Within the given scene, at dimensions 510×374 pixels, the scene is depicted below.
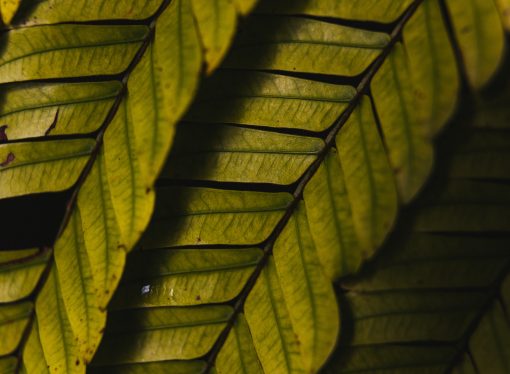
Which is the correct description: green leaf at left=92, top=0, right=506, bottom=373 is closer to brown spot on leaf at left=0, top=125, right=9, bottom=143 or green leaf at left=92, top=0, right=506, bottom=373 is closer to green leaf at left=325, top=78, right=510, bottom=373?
green leaf at left=325, top=78, right=510, bottom=373

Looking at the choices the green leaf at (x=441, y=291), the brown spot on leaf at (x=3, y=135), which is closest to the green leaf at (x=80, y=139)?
the brown spot on leaf at (x=3, y=135)

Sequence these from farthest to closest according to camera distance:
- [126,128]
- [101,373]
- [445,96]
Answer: [101,373]
[126,128]
[445,96]

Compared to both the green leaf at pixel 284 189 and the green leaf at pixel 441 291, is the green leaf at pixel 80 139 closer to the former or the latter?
the green leaf at pixel 284 189

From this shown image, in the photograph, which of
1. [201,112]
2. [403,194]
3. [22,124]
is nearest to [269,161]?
[201,112]

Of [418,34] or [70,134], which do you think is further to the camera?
[70,134]

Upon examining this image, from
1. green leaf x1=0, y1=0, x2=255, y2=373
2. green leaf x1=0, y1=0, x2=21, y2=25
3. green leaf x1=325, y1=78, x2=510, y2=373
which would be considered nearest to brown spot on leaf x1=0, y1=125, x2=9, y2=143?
green leaf x1=0, y1=0, x2=255, y2=373

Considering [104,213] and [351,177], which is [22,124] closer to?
[104,213]

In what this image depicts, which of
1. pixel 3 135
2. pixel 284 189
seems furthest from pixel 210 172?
pixel 3 135

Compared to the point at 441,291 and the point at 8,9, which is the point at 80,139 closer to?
the point at 8,9
